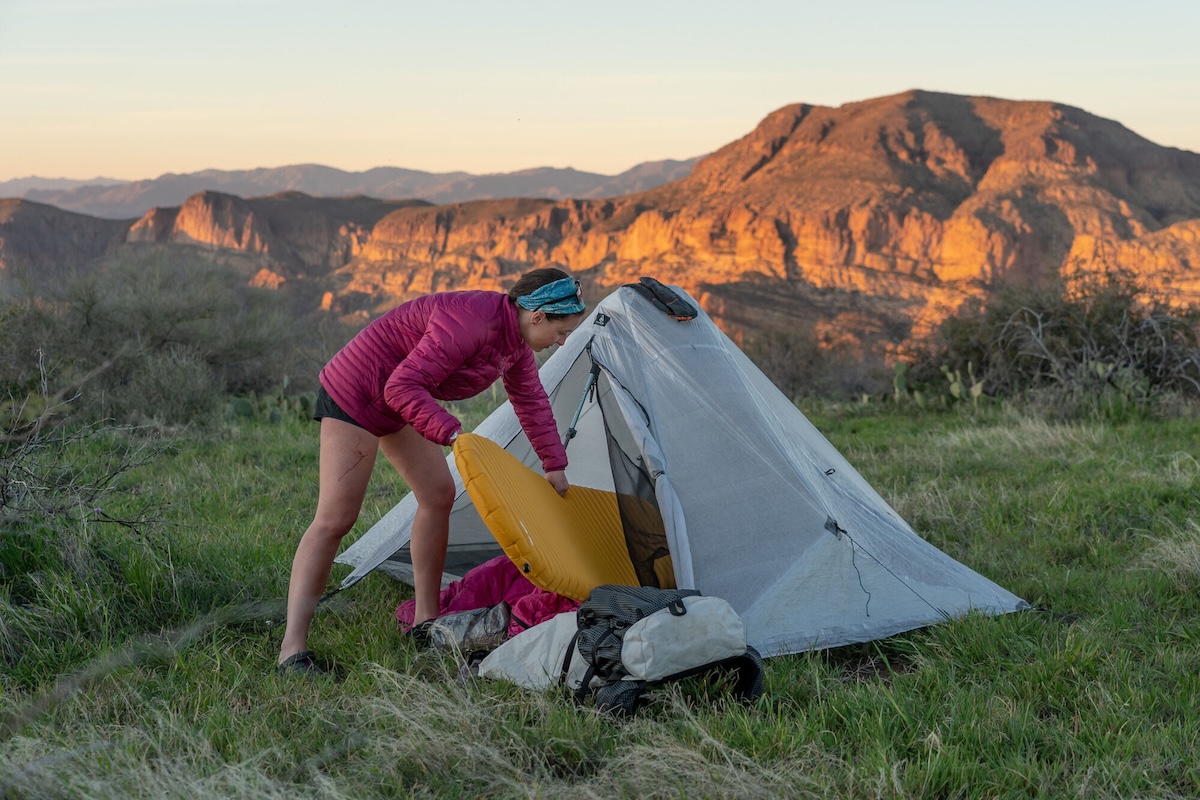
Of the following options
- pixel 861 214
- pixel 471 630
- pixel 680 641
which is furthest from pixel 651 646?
pixel 861 214

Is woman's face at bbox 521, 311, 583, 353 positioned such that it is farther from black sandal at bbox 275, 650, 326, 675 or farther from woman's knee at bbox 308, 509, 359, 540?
black sandal at bbox 275, 650, 326, 675

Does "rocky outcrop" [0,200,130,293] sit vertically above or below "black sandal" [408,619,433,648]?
above

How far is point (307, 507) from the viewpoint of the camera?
5.82 metres

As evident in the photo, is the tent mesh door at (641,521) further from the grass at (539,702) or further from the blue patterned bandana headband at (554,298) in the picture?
the blue patterned bandana headband at (554,298)

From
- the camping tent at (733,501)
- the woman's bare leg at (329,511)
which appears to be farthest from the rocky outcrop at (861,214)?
the woman's bare leg at (329,511)

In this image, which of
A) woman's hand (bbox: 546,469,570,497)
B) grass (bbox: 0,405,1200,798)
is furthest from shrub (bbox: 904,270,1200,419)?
woman's hand (bbox: 546,469,570,497)

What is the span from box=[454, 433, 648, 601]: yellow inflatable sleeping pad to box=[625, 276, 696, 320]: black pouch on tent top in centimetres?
90

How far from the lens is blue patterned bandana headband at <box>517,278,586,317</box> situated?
334 centimetres

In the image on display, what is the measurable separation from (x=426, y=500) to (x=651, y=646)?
1.06m

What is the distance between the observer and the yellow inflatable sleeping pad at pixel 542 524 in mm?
3086

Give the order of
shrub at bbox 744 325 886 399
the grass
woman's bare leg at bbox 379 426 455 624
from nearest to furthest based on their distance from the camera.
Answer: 1. the grass
2. woman's bare leg at bbox 379 426 455 624
3. shrub at bbox 744 325 886 399

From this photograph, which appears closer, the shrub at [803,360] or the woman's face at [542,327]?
the woman's face at [542,327]

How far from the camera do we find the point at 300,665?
3355 millimetres

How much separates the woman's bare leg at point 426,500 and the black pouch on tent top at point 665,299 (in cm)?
134
